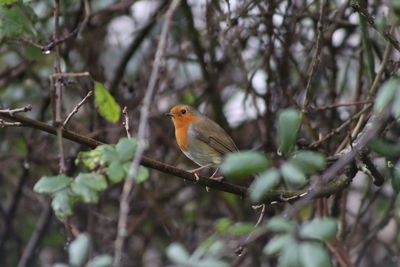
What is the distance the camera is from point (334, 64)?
11.6 ft

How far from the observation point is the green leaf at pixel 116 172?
1.70 m

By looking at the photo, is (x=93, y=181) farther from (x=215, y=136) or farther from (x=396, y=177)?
(x=215, y=136)

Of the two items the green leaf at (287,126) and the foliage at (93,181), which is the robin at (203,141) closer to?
the foliage at (93,181)

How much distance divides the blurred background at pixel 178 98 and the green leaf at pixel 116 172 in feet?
5.58

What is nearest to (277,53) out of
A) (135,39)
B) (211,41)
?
(211,41)

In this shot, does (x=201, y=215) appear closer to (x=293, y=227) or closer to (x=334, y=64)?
(x=334, y=64)

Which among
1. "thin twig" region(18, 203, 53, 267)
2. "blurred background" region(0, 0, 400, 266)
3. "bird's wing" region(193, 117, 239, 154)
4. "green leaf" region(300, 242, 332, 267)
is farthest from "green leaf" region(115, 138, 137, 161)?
"thin twig" region(18, 203, 53, 267)

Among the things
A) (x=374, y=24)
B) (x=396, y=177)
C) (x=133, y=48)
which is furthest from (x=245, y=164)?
(x=133, y=48)

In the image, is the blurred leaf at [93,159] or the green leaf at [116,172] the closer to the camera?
the green leaf at [116,172]

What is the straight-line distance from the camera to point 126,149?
1734mm

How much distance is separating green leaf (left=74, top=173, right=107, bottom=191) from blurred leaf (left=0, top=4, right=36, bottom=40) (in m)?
1.28

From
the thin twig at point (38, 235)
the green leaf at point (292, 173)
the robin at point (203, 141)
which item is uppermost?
the green leaf at point (292, 173)

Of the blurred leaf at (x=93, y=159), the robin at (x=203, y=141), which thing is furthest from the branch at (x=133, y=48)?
the blurred leaf at (x=93, y=159)

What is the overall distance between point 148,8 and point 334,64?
5.17 feet
